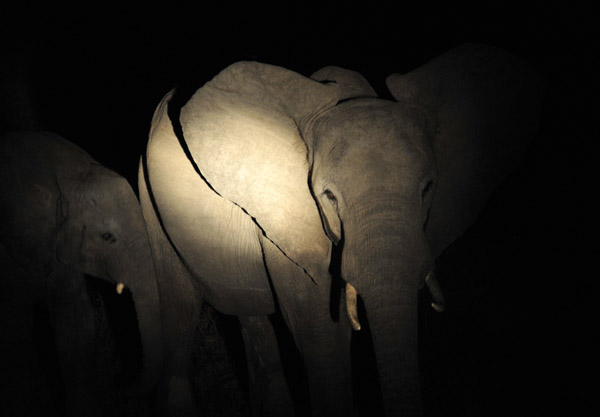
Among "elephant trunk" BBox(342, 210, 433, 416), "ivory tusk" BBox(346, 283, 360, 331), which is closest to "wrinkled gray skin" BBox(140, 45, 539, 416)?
"elephant trunk" BBox(342, 210, 433, 416)

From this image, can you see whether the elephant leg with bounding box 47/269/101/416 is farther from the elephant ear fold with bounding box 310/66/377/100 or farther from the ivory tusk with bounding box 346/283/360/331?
the elephant ear fold with bounding box 310/66/377/100

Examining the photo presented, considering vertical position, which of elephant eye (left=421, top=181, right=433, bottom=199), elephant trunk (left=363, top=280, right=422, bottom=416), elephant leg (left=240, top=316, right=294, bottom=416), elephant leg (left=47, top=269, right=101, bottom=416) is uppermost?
elephant eye (left=421, top=181, right=433, bottom=199)

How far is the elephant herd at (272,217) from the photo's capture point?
95cm

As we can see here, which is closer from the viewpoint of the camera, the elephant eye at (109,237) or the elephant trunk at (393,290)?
the elephant trunk at (393,290)

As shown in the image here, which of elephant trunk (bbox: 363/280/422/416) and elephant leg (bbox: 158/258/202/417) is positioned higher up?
elephant trunk (bbox: 363/280/422/416)

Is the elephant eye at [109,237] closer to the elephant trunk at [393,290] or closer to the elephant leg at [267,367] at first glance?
the elephant leg at [267,367]

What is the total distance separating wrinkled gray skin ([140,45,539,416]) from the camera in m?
0.93

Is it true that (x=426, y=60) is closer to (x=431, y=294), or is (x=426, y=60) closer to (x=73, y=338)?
(x=431, y=294)

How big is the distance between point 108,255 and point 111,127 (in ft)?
2.14

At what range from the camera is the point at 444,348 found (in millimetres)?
1754

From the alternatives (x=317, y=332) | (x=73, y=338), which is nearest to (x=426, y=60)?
(x=317, y=332)

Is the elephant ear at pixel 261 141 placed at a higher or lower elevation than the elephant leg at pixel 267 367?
higher

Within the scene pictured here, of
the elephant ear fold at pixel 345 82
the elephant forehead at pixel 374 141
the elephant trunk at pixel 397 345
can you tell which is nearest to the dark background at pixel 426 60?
the elephant ear fold at pixel 345 82

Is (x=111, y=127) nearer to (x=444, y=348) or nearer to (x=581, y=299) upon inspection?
(x=444, y=348)
